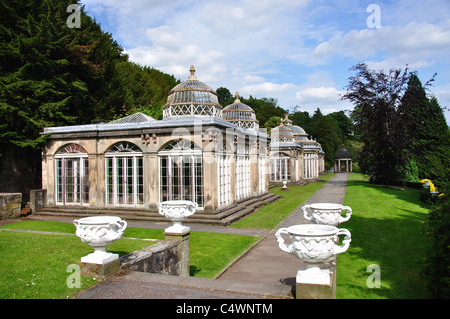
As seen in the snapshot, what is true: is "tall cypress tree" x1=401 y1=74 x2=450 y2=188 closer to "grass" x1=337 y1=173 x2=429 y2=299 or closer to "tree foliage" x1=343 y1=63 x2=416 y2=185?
"tree foliage" x1=343 y1=63 x2=416 y2=185

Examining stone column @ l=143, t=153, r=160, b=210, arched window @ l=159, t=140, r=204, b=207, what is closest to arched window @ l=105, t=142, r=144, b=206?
stone column @ l=143, t=153, r=160, b=210

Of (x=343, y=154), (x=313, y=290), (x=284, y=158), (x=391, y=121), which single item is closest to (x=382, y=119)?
(x=391, y=121)

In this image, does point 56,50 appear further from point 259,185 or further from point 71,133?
point 259,185

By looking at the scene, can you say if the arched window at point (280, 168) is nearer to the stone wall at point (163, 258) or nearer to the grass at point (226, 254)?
the grass at point (226, 254)

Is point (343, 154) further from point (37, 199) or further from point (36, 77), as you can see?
point (37, 199)

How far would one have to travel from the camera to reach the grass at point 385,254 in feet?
21.7

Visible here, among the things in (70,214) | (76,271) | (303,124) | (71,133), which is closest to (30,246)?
(76,271)

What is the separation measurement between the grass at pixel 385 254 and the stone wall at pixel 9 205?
13125 mm

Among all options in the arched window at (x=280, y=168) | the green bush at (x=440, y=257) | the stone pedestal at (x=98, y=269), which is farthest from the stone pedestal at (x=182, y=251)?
the arched window at (x=280, y=168)

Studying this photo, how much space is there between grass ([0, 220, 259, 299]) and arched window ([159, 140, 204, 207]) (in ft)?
7.99

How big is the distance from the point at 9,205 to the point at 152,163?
20.2ft

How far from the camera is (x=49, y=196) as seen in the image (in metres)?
16.3

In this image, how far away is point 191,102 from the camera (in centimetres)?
1580

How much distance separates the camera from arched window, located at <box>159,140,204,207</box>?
14.2m
